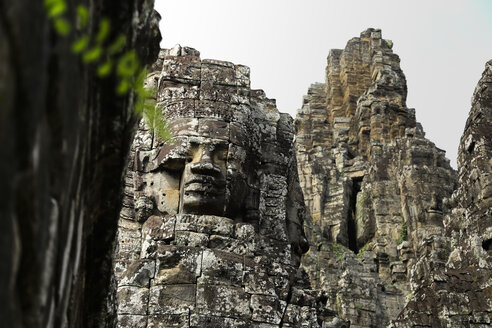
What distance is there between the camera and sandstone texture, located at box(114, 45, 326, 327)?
801 centimetres

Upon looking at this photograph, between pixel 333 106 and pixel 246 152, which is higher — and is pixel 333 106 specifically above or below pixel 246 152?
above

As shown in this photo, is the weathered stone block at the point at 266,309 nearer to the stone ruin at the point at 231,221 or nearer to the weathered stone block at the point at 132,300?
the stone ruin at the point at 231,221

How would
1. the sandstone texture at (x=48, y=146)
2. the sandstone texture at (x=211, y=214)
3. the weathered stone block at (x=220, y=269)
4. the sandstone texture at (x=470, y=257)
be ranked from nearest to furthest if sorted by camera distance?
1. the sandstone texture at (x=48, y=146)
2. the sandstone texture at (x=211, y=214)
3. the weathered stone block at (x=220, y=269)
4. the sandstone texture at (x=470, y=257)

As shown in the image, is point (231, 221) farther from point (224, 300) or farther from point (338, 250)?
point (338, 250)

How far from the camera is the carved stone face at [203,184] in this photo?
8.71 m

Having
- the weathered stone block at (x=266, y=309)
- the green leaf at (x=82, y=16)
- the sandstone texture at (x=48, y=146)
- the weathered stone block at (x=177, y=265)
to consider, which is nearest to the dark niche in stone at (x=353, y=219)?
the weathered stone block at (x=266, y=309)

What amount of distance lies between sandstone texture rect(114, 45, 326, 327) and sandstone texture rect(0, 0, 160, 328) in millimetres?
5075

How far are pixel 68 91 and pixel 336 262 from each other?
32.0 m

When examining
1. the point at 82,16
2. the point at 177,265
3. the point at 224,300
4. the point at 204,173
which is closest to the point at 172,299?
the point at 177,265

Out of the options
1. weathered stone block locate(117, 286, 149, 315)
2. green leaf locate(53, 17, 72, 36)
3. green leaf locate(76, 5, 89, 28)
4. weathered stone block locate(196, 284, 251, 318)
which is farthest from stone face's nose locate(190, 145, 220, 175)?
green leaf locate(53, 17, 72, 36)

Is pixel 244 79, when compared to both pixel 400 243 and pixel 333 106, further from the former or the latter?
pixel 333 106

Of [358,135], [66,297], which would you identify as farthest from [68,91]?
[358,135]

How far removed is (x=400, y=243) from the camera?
35.8 m

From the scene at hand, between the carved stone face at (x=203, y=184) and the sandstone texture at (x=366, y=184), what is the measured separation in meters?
16.3
